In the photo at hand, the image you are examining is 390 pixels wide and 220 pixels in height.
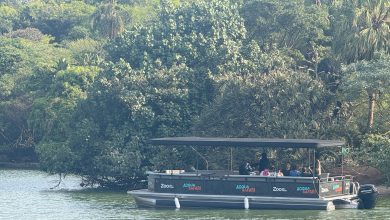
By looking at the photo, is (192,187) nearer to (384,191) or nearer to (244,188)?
(244,188)

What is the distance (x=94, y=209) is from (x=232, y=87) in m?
9.88

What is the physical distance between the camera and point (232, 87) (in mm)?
47406

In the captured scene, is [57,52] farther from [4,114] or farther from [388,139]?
[388,139]

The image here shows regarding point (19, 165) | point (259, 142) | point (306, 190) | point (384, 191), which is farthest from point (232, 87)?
point (19, 165)

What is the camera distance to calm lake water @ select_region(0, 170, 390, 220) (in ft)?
122

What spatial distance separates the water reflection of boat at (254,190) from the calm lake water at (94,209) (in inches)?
14.2

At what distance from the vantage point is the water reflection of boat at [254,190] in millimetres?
37938

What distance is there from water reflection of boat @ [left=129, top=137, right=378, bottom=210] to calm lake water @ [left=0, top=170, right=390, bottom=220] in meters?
0.36

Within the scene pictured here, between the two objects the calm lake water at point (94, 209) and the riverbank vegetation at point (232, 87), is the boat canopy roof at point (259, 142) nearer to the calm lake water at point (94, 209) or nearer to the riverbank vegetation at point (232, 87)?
the calm lake water at point (94, 209)

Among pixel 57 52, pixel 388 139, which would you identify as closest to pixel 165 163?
pixel 388 139

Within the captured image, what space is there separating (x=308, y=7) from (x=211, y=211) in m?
18.7

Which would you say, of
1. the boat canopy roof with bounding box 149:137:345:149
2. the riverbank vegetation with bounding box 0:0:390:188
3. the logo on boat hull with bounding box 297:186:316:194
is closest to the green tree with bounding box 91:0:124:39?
the riverbank vegetation with bounding box 0:0:390:188

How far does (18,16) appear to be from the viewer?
101000mm

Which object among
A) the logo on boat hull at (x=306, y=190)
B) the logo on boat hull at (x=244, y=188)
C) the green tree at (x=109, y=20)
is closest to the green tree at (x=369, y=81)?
the logo on boat hull at (x=306, y=190)
